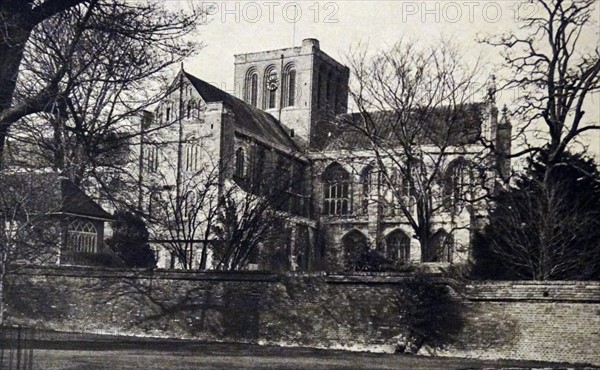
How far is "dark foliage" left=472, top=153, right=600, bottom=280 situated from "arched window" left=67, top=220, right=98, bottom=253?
18.9m

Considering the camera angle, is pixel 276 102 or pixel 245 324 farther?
pixel 276 102

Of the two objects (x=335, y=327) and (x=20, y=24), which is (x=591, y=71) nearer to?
(x=335, y=327)

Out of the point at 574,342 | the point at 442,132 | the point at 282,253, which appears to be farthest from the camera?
the point at 282,253

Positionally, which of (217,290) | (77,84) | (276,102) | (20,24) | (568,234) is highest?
(276,102)

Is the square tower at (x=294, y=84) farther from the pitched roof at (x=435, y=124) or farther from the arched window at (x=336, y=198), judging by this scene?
the pitched roof at (x=435, y=124)

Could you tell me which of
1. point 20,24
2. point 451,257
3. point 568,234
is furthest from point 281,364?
point 451,257

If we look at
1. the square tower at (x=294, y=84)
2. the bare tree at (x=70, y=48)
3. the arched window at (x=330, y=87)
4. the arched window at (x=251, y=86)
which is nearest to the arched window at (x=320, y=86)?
the square tower at (x=294, y=84)

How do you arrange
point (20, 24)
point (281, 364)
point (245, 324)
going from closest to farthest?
point (20, 24) < point (281, 364) < point (245, 324)

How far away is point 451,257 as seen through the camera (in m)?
47.8

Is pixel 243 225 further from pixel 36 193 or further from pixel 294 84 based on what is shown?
pixel 294 84

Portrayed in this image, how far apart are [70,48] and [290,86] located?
52.2 m

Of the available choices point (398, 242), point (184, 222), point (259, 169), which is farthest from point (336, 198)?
point (184, 222)

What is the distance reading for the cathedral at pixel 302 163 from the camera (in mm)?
40438

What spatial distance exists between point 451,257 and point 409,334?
28820mm
